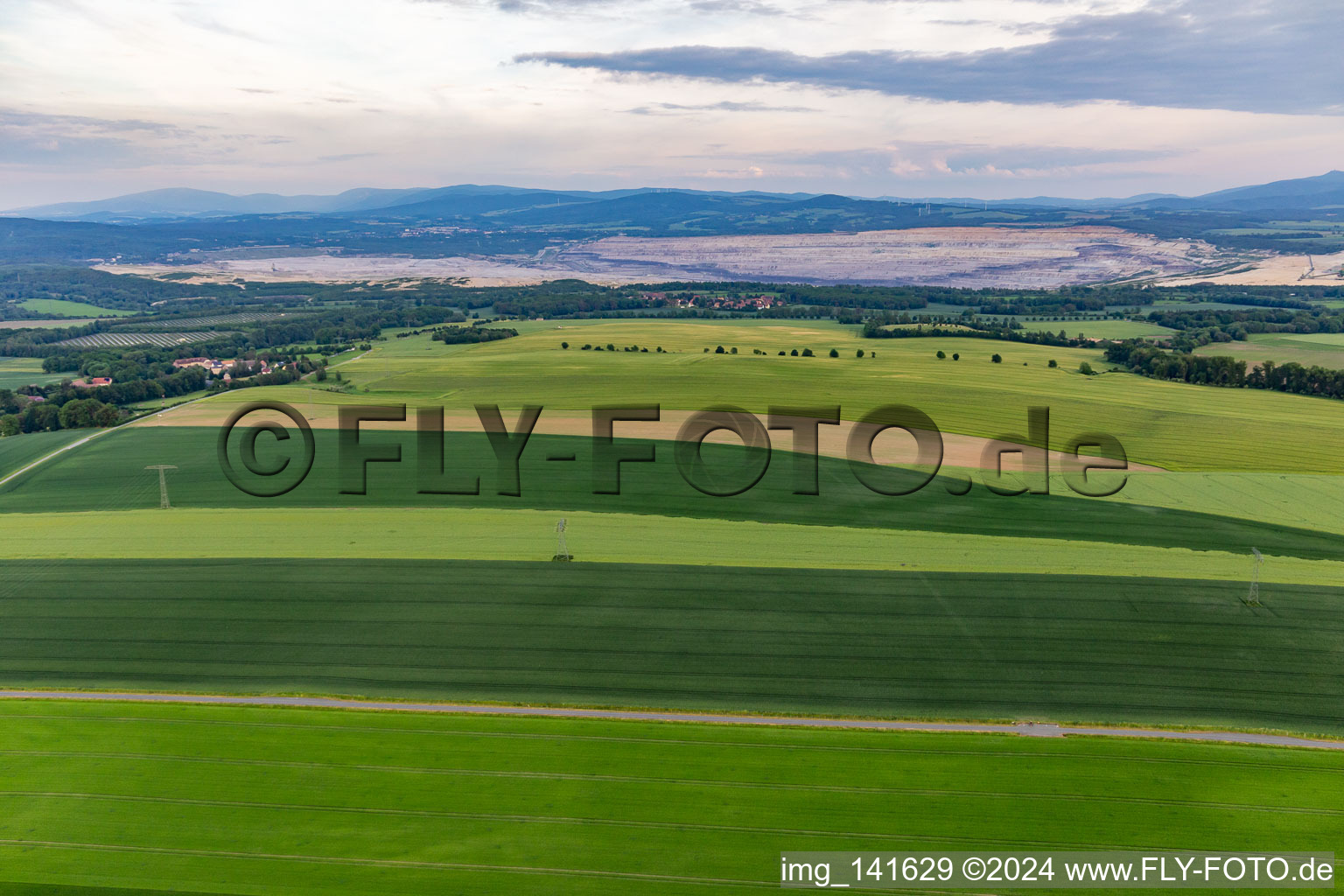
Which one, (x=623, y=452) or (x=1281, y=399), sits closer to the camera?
(x=623, y=452)

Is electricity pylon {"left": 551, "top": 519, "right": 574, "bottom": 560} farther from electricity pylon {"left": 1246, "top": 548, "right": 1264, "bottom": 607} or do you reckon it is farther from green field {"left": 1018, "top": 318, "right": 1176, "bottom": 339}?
green field {"left": 1018, "top": 318, "right": 1176, "bottom": 339}

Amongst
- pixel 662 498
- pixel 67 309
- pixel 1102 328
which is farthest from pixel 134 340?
pixel 1102 328

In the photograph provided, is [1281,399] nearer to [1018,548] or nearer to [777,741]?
[1018,548]

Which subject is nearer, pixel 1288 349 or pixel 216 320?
pixel 1288 349

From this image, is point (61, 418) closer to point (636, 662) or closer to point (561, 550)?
point (561, 550)

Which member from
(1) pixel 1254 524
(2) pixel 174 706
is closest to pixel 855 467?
(1) pixel 1254 524
